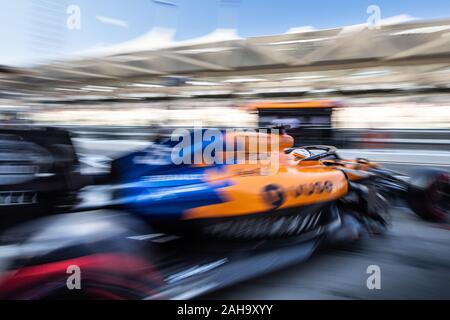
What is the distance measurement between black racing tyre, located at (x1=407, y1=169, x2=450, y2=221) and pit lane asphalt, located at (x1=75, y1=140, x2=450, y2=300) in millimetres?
253

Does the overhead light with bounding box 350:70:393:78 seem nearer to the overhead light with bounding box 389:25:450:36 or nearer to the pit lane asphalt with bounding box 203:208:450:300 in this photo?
the overhead light with bounding box 389:25:450:36

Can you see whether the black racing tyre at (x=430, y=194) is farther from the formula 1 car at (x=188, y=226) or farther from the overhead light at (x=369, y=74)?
the overhead light at (x=369, y=74)

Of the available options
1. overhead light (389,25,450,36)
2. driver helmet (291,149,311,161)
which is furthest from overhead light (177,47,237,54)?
driver helmet (291,149,311,161)

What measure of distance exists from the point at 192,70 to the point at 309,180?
351 inches

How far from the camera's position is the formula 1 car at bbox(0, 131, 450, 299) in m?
1.65

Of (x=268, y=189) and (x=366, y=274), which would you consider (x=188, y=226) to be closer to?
(x=268, y=189)

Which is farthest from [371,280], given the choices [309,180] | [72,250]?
[72,250]

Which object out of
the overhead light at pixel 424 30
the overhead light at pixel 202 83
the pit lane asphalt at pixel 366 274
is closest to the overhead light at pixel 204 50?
the overhead light at pixel 202 83

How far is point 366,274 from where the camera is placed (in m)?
2.34

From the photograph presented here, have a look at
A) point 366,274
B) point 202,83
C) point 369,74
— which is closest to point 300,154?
point 366,274

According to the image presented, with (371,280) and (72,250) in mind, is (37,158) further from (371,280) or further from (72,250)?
(371,280)

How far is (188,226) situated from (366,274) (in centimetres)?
125

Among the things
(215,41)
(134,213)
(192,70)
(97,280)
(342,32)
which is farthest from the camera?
(192,70)

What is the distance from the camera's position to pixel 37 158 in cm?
224
